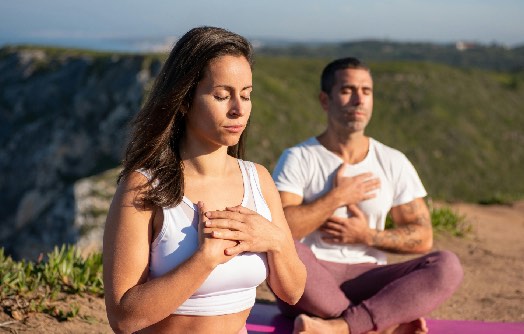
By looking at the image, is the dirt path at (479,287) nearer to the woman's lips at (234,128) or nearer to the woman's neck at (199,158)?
the woman's neck at (199,158)

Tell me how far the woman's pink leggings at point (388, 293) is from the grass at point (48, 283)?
1689mm

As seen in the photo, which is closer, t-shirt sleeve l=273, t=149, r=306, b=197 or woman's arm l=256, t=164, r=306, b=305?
woman's arm l=256, t=164, r=306, b=305

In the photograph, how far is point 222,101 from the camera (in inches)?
123

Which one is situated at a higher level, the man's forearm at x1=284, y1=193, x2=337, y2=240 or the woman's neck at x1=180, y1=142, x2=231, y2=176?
the woman's neck at x1=180, y1=142, x2=231, y2=176

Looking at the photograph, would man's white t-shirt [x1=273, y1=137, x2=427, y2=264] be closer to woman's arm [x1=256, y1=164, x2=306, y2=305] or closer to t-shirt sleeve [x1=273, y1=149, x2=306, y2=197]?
t-shirt sleeve [x1=273, y1=149, x2=306, y2=197]

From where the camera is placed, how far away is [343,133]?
5492 mm

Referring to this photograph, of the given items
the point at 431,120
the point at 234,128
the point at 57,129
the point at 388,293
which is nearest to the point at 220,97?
the point at 234,128

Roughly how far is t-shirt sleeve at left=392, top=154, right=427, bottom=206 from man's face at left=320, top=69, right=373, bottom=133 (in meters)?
0.42

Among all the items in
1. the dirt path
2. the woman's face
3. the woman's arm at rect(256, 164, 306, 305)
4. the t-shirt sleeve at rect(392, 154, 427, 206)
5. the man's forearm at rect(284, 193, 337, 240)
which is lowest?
the dirt path

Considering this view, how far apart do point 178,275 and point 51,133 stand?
33165 mm

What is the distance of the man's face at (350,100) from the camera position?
5.44m

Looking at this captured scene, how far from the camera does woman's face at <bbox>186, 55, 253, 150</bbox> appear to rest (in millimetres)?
3100

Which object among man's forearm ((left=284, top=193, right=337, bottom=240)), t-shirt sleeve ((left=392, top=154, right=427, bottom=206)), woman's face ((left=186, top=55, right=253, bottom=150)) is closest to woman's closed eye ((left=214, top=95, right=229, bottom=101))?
woman's face ((left=186, top=55, right=253, bottom=150))

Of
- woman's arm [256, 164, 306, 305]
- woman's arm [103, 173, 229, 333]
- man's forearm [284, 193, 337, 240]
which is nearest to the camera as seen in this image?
woman's arm [103, 173, 229, 333]
